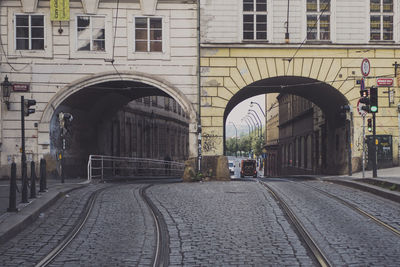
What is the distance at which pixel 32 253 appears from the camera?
24.5 ft

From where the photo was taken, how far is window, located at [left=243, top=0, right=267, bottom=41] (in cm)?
2402

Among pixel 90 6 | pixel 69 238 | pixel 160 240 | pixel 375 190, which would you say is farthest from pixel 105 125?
pixel 160 240

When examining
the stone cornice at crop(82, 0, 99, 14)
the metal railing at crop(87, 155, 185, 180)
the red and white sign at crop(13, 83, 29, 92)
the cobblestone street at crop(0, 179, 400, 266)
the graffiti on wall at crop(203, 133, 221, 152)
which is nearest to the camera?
the cobblestone street at crop(0, 179, 400, 266)

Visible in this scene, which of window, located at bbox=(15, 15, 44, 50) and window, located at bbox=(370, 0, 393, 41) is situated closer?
window, located at bbox=(15, 15, 44, 50)

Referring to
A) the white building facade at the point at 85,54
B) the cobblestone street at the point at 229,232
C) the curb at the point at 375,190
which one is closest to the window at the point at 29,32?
the white building facade at the point at 85,54

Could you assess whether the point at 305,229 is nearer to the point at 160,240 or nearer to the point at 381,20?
the point at 160,240

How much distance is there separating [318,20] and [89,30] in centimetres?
1025

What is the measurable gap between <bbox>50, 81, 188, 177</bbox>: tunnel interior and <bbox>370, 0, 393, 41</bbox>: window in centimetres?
1079

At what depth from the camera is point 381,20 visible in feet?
79.8

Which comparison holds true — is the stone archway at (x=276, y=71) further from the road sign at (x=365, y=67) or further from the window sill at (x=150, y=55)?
the window sill at (x=150, y=55)

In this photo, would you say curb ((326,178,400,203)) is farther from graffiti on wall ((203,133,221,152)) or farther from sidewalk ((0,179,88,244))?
sidewalk ((0,179,88,244))

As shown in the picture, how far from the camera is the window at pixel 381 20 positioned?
24.3m

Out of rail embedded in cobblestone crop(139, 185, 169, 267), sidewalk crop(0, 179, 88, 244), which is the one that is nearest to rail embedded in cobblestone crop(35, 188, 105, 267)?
sidewalk crop(0, 179, 88, 244)

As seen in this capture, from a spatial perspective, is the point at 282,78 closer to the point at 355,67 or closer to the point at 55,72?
the point at 355,67
